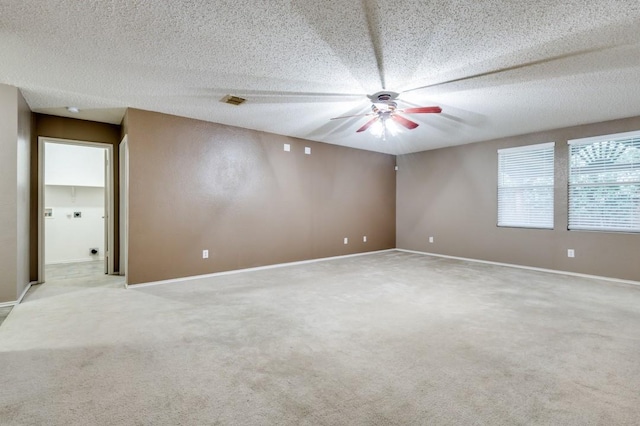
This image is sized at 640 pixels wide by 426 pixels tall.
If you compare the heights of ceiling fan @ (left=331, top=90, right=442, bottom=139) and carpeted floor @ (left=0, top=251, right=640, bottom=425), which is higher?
ceiling fan @ (left=331, top=90, right=442, bottom=139)

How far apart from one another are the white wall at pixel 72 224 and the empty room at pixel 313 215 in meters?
0.04

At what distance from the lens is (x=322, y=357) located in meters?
2.29

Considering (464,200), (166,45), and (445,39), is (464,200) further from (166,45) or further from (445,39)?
(166,45)

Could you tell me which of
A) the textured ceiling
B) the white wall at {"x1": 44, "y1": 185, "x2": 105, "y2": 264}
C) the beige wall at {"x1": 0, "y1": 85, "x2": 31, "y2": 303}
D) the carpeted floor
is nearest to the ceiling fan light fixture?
the textured ceiling

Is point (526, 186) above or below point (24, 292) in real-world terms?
above

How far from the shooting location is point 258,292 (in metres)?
4.05

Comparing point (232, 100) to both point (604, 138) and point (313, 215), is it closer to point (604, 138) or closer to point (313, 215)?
point (313, 215)

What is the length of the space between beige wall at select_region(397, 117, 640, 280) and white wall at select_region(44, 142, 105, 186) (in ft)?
22.2

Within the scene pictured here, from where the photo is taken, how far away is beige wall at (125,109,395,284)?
443cm

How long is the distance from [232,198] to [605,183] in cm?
582

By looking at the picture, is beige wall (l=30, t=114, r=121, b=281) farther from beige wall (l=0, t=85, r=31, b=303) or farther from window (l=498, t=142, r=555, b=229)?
window (l=498, t=142, r=555, b=229)

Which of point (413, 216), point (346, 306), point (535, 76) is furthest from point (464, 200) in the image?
point (346, 306)

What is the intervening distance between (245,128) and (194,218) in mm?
1730

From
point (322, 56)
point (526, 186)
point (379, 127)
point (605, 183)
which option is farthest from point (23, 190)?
point (605, 183)
